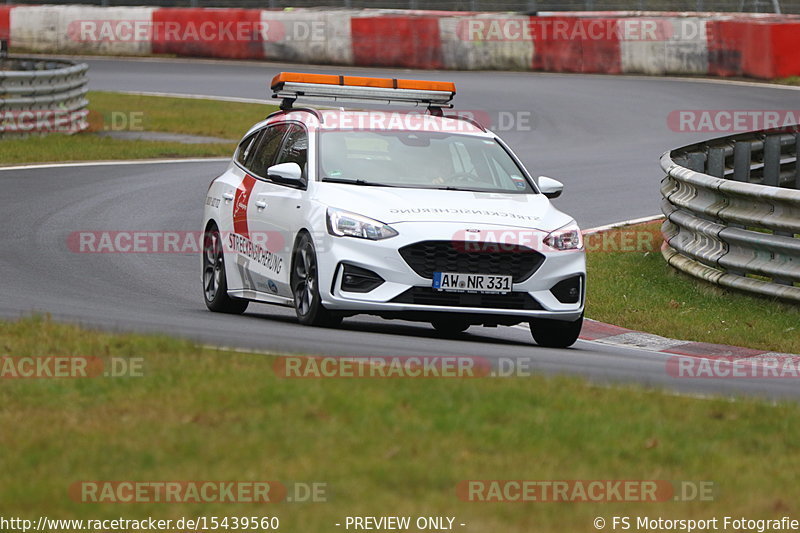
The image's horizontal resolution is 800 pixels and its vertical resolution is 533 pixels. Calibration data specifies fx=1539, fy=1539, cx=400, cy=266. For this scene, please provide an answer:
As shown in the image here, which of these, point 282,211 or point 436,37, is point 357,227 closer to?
point 282,211

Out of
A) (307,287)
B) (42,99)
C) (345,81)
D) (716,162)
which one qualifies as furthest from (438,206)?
(42,99)

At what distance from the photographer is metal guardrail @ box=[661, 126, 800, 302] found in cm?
1284

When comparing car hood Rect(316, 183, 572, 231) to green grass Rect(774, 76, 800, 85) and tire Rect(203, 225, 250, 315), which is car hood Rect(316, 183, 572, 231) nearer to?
tire Rect(203, 225, 250, 315)

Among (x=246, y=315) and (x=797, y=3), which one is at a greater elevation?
(x=797, y=3)

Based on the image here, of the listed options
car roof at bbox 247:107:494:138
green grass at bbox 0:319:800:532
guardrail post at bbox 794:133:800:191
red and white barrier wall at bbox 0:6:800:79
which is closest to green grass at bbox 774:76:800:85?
red and white barrier wall at bbox 0:6:800:79

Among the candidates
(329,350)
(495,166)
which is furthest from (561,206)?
(329,350)

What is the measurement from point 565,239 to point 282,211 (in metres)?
2.11

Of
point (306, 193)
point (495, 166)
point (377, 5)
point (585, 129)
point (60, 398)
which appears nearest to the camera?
point (60, 398)

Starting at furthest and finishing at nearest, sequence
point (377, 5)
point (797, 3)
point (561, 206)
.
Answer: point (377, 5) → point (797, 3) → point (561, 206)

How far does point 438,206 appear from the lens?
10797 mm

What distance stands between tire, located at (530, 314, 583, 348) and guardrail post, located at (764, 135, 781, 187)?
6073mm

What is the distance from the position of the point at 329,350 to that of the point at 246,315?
3831mm

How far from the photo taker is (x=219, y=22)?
39375 millimetres

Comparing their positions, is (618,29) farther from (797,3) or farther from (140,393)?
(140,393)
